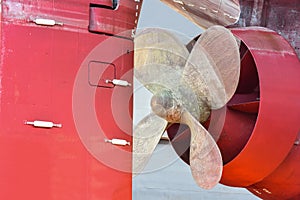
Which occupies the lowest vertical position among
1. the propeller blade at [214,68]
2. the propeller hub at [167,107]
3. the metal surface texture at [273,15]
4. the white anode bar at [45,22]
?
the propeller hub at [167,107]

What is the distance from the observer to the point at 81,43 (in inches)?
195

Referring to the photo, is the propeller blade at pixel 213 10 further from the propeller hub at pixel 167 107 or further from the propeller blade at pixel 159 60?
the propeller hub at pixel 167 107

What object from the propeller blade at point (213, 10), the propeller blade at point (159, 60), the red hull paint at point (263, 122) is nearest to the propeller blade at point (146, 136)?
the propeller blade at point (159, 60)

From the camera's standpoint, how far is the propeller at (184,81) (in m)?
5.73

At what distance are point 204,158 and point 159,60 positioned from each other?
120 cm

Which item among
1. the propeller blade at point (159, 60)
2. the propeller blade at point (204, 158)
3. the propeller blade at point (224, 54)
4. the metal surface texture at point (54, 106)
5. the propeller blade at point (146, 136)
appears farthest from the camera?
the propeller blade at point (159, 60)

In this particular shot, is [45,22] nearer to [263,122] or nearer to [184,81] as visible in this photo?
[184,81]

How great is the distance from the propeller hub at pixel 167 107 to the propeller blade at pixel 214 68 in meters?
0.26

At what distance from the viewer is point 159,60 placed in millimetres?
6113

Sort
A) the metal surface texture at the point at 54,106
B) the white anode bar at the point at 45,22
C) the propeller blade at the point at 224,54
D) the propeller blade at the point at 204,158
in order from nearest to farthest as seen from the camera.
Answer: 1. the metal surface texture at the point at 54,106
2. the white anode bar at the point at 45,22
3. the propeller blade at the point at 204,158
4. the propeller blade at the point at 224,54

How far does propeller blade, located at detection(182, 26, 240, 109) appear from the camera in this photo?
573 cm

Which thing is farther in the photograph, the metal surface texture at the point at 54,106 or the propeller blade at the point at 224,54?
the propeller blade at the point at 224,54

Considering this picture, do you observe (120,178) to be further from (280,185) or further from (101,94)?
(280,185)

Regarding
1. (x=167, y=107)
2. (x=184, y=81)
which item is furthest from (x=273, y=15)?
(x=167, y=107)
